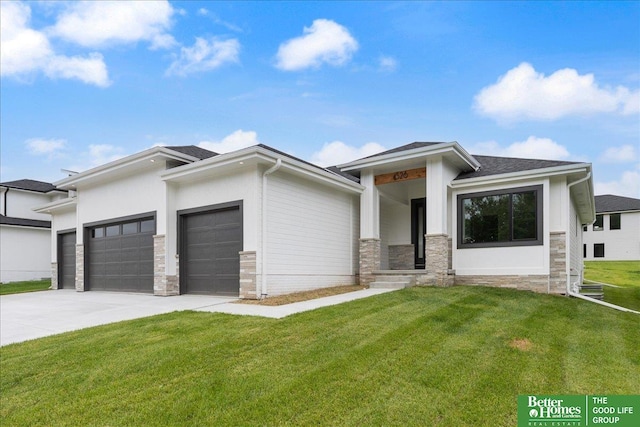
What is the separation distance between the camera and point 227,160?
10195 millimetres

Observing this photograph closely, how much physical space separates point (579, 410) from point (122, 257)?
1400 centimetres

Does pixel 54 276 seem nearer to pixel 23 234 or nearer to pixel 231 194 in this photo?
pixel 23 234

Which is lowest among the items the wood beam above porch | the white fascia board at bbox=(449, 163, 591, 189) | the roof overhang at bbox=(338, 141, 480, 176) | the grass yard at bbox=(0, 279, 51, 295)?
the grass yard at bbox=(0, 279, 51, 295)

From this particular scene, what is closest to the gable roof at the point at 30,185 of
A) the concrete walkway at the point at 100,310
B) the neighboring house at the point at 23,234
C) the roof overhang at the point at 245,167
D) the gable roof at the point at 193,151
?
the neighboring house at the point at 23,234

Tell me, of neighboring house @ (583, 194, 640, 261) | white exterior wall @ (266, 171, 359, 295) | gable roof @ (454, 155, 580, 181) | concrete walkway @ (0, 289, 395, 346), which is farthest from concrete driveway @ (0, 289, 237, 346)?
neighboring house @ (583, 194, 640, 261)

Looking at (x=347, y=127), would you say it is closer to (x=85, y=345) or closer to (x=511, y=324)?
(x=511, y=324)

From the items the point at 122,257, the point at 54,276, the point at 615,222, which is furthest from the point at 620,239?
the point at 54,276

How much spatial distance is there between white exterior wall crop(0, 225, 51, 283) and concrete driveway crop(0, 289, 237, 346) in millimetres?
9940

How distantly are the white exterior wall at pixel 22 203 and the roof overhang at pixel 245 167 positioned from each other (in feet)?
60.3

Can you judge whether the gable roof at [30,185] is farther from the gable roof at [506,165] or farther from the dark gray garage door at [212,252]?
→ the gable roof at [506,165]

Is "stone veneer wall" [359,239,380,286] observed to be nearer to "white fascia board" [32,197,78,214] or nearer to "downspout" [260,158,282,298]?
Result: "downspout" [260,158,282,298]

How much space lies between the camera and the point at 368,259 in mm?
13094

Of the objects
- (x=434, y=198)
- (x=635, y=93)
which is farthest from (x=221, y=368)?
(x=635, y=93)

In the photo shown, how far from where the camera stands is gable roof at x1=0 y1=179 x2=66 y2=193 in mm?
24312
